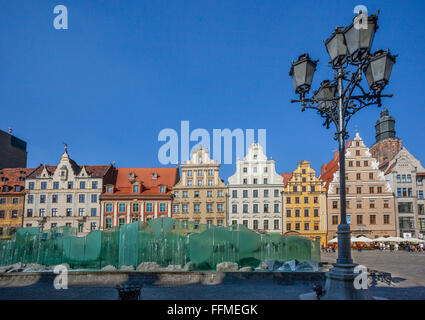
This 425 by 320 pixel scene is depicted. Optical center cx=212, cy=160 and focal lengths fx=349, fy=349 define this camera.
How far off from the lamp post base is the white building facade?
37511mm

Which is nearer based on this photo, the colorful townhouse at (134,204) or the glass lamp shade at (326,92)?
the glass lamp shade at (326,92)

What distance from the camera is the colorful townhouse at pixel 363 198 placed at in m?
44.3

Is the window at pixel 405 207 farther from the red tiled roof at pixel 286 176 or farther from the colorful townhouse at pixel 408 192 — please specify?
the red tiled roof at pixel 286 176

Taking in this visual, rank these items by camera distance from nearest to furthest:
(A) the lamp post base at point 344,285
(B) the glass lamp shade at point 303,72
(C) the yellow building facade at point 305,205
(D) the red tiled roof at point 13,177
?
(A) the lamp post base at point 344,285, (B) the glass lamp shade at point 303,72, (C) the yellow building facade at point 305,205, (D) the red tiled roof at point 13,177

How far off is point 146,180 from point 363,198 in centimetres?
2925

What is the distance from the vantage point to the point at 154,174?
49.5 m

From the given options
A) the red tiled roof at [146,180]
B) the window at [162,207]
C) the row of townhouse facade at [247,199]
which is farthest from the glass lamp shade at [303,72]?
the red tiled roof at [146,180]

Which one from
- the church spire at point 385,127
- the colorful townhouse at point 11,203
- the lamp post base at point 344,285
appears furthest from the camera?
the church spire at point 385,127

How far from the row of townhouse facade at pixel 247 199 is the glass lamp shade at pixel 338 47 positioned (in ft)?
123

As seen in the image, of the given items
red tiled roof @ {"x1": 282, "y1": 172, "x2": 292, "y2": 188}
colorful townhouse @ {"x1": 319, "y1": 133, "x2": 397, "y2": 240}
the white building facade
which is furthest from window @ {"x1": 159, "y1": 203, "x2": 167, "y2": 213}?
colorful townhouse @ {"x1": 319, "y1": 133, "x2": 397, "y2": 240}

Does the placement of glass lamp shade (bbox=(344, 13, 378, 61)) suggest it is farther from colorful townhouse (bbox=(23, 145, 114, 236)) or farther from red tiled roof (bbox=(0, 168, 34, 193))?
red tiled roof (bbox=(0, 168, 34, 193))

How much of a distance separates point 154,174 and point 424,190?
3624 cm

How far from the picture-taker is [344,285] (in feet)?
23.3
